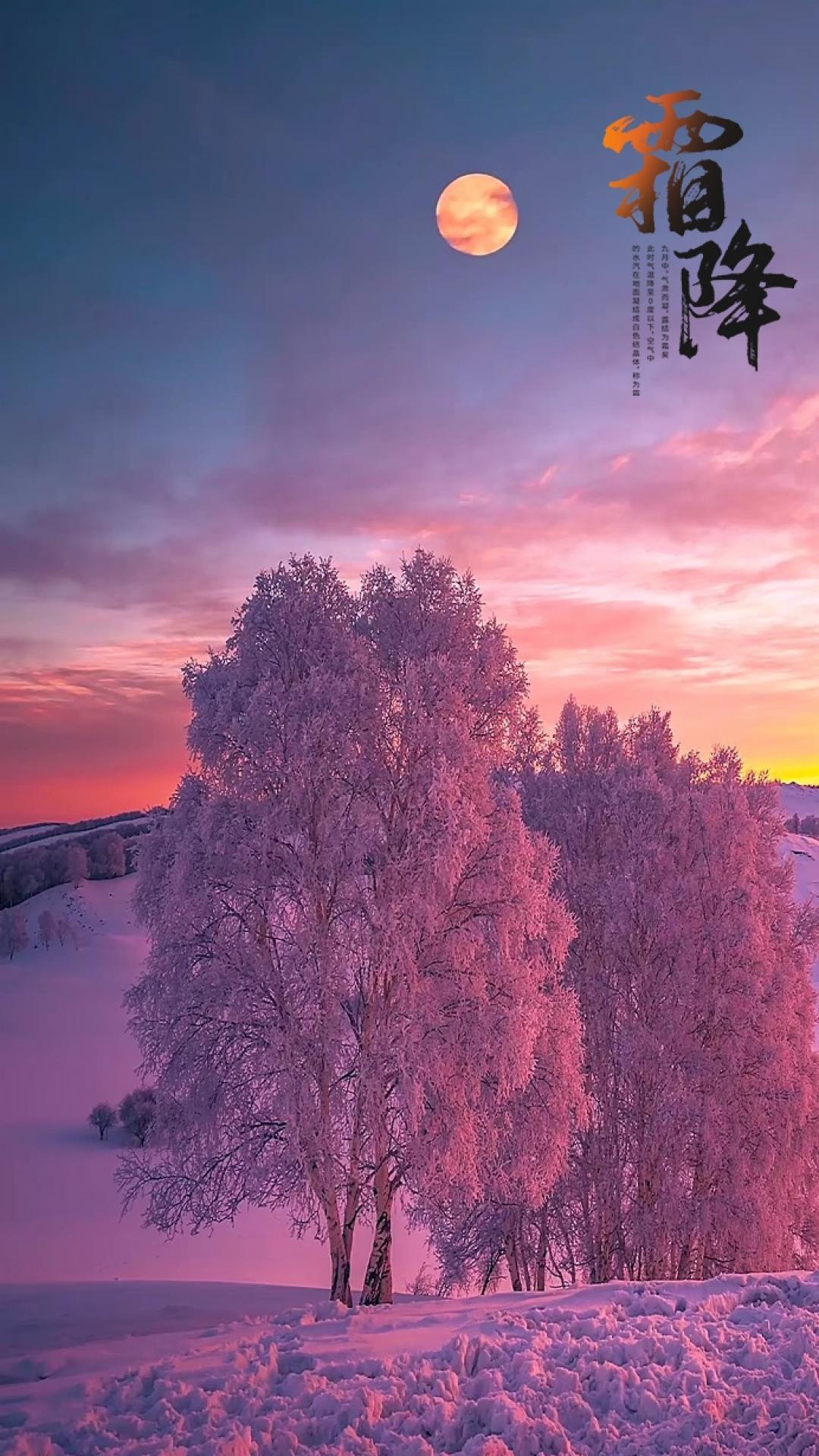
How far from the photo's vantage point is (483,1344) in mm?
8344

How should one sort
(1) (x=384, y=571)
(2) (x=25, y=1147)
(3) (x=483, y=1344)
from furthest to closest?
1. (2) (x=25, y=1147)
2. (1) (x=384, y=571)
3. (3) (x=483, y=1344)

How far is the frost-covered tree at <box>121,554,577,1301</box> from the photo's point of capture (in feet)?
42.2

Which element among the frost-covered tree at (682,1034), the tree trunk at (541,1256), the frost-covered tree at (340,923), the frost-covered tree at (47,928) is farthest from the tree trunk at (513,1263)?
the frost-covered tree at (47,928)

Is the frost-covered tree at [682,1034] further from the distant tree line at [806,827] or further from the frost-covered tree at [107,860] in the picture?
the distant tree line at [806,827]

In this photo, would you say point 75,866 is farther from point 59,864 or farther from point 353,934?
point 353,934

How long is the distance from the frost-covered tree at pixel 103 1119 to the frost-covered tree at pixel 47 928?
5112 centimetres

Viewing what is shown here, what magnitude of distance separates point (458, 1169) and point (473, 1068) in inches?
46.9

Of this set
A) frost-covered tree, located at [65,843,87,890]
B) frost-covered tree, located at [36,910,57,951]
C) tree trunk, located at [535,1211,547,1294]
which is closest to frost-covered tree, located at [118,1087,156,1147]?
tree trunk, located at [535,1211,547,1294]

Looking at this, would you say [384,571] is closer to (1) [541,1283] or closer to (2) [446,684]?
(2) [446,684]

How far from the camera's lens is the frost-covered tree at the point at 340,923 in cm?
1286

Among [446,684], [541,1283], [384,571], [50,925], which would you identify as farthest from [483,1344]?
[50,925]

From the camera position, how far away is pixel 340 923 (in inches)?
535

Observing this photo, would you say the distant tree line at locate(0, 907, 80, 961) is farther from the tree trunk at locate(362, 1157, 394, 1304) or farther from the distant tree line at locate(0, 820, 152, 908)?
the tree trunk at locate(362, 1157, 394, 1304)

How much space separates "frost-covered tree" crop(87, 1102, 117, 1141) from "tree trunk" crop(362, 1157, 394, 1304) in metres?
38.9
